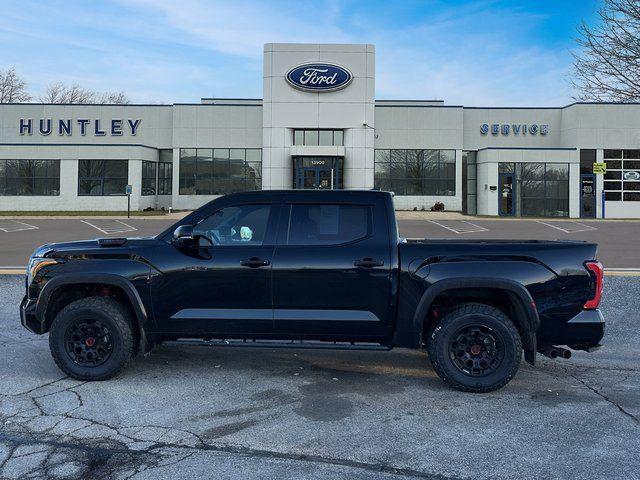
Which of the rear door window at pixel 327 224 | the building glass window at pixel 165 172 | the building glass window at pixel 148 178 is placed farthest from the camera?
the building glass window at pixel 165 172

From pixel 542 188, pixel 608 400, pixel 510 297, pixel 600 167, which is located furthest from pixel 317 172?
pixel 608 400

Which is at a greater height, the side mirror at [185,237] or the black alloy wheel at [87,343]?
the side mirror at [185,237]

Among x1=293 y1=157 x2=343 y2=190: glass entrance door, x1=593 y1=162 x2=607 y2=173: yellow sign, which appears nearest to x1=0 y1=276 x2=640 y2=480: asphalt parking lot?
x1=293 y1=157 x2=343 y2=190: glass entrance door

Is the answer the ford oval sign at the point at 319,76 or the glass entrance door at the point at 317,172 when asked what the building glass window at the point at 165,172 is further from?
the ford oval sign at the point at 319,76

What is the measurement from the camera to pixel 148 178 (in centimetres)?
4066

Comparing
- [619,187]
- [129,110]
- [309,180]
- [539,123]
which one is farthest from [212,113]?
[619,187]

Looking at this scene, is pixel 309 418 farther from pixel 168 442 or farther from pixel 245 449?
pixel 168 442

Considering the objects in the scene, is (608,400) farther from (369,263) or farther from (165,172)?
(165,172)

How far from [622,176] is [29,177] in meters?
39.9

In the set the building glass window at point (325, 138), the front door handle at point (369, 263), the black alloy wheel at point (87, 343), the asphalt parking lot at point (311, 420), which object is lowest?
the asphalt parking lot at point (311, 420)

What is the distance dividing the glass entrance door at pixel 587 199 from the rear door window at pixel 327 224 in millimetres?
37048

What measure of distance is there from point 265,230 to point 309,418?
180 centimetres

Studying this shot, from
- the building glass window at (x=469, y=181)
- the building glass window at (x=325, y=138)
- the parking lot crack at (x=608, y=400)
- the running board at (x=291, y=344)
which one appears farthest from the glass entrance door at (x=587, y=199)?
the running board at (x=291, y=344)

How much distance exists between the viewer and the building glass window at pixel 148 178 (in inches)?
1560
